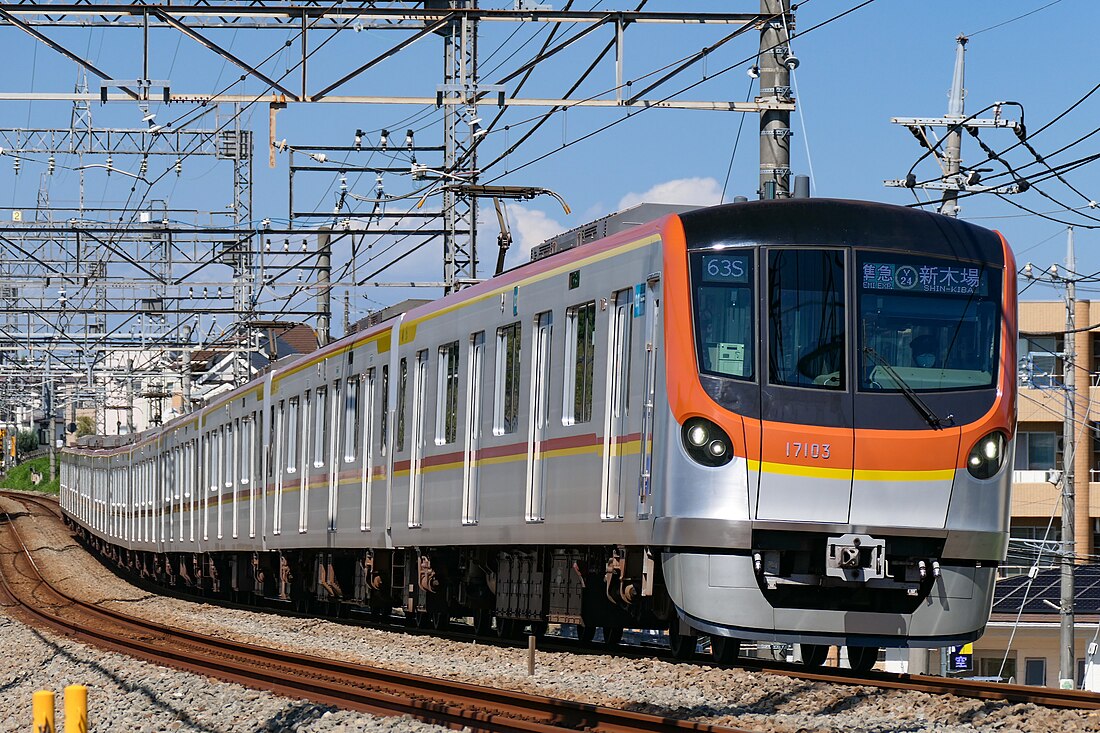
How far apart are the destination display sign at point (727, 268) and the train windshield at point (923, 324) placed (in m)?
0.73

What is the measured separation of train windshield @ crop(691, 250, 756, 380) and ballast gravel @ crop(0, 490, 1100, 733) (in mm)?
2103

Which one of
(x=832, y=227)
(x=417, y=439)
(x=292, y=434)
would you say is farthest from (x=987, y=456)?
(x=292, y=434)

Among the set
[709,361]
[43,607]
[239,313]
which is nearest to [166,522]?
[239,313]

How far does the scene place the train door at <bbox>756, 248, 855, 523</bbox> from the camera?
10336mm

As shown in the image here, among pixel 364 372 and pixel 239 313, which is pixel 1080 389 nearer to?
pixel 239 313

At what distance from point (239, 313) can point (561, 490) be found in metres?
22.1

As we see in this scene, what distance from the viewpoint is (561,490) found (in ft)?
40.7

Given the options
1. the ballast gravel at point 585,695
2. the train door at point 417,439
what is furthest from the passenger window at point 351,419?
the train door at point 417,439

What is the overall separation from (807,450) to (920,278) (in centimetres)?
143

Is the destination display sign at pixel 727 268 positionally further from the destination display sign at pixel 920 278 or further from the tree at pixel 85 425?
the tree at pixel 85 425

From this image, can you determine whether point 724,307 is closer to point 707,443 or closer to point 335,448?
point 707,443

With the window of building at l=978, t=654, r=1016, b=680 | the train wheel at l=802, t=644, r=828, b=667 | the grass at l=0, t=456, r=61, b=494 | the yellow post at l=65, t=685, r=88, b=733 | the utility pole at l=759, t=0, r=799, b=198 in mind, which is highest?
the utility pole at l=759, t=0, r=799, b=198

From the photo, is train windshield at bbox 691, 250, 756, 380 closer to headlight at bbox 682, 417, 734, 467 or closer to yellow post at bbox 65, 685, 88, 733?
headlight at bbox 682, 417, 734, 467

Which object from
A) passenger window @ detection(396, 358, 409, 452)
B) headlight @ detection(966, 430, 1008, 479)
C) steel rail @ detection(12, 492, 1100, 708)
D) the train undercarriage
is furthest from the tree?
headlight @ detection(966, 430, 1008, 479)
